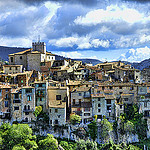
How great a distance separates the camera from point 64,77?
7069cm

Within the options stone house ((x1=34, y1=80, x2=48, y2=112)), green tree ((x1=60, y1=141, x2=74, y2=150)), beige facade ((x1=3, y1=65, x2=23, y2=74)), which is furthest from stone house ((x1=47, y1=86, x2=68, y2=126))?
beige facade ((x1=3, y1=65, x2=23, y2=74))

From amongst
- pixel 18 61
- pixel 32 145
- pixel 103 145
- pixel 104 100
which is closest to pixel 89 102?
pixel 104 100

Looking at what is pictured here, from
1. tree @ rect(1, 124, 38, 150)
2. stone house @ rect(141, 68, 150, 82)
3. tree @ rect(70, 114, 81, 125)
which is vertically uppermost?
stone house @ rect(141, 68, 150, 82)

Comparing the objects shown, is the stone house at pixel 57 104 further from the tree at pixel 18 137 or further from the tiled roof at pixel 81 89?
the tree at pixel 18 137

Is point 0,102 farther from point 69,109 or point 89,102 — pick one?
point 89,102

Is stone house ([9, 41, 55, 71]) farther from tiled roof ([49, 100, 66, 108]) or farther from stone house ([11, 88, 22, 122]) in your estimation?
tiled roof ([49, 100, 66, 108])

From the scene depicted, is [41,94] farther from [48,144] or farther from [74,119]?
[48,144]

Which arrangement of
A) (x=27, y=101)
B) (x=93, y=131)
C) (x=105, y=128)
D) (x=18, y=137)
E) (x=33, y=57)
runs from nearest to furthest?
(x=18, y=137) < (x=105, y=128) < (x=93, y=131) < (x=27, y=101) < (x=33, y=57)

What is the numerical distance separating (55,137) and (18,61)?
124ft

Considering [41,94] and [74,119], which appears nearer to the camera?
[74,119]

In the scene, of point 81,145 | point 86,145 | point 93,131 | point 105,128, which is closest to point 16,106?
point 81,145

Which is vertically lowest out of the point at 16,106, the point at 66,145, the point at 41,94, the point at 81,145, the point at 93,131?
the point at 66,145

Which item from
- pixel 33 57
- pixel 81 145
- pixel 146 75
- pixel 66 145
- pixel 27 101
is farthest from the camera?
pixel 33 57

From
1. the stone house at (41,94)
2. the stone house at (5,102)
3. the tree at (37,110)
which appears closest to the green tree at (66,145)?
the tree at (37,110)
